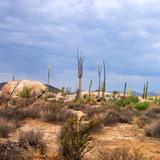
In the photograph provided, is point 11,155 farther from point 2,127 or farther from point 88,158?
point 2,127

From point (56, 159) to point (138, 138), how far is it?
465cm

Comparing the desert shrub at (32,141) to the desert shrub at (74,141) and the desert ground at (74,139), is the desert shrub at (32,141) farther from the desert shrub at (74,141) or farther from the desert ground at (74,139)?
the desert shrub at (74,141)

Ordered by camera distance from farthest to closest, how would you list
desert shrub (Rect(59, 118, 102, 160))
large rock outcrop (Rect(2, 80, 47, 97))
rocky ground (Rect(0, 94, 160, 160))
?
large rock outcrop (Rect(2, 80, 47, 97)), rocky ground (Rect(0, 94, 160, 160)), desert shrub (Rect(59, 118, 102, 160))

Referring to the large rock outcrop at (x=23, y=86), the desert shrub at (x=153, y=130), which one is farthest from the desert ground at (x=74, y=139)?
→ the large rock outcrop at (x=23, y=86)

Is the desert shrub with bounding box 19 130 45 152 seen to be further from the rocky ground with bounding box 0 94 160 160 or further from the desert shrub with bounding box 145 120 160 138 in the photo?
the desert shrub with bounding box 145 120 160 138

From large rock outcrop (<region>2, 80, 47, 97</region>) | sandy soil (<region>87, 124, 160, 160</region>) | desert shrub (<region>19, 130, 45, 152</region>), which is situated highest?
desert shrub (<region>19, 130, 45, 152</region>)

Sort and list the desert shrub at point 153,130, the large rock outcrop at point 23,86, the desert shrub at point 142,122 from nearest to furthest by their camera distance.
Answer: the desert shrub at point 153,130 < the desert shrub at point 142,122 < the large rock outcrop at point 23,86

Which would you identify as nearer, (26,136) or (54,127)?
(26,136)

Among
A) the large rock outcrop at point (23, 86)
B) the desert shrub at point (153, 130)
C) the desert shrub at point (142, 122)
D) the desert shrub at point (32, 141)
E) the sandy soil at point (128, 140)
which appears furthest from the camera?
the large rock outcrop at point (23, 86)

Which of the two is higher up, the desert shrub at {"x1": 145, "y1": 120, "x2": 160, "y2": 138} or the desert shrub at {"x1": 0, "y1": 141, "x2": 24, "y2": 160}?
the desert shrub at {"x1": 0, "y1": 141, "x2": 24, "y2": 160}

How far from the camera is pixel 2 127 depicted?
43.3 ft

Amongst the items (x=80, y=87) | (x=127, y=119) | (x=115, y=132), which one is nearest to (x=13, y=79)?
(x=80, y=87)

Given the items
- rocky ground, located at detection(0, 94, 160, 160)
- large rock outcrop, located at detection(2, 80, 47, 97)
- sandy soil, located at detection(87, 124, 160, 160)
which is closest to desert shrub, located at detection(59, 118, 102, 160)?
rocky ground, located at detection(0, 94, 160, 160)

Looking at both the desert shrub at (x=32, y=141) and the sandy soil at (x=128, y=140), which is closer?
the desert shrub at (x=32, y=141)
